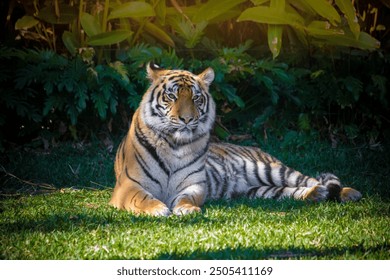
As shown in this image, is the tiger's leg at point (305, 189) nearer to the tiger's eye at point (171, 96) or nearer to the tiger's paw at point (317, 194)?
the tiger's paw at point (317, 194)

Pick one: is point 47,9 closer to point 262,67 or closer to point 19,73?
point 19,73

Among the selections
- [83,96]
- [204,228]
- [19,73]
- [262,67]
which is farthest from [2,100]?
[204,228]

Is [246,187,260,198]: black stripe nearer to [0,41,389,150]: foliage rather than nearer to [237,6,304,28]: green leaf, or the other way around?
[0,41,389,150]: foliage

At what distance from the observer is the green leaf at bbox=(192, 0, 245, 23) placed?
6.57 metres

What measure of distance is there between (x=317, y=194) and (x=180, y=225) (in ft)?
4.49

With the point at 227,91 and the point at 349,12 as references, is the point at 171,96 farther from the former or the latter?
the point at 349,12

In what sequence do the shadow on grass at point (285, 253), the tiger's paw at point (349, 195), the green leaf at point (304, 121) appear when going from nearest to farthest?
the shadow on grass at point (285, 253) → the tiger's paw at point (349, 195) → the green leaf at point (304, 121)

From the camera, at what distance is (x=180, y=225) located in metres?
4.38

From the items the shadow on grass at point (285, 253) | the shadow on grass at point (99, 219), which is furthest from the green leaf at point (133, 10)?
the shadow on grass at point (285, 253)

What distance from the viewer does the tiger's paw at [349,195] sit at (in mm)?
5301

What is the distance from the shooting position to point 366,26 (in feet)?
25.0

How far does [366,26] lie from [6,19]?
12.2 feet

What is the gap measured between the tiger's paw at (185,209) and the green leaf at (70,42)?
2696 mm

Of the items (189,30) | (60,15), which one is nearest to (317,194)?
(189,30)
